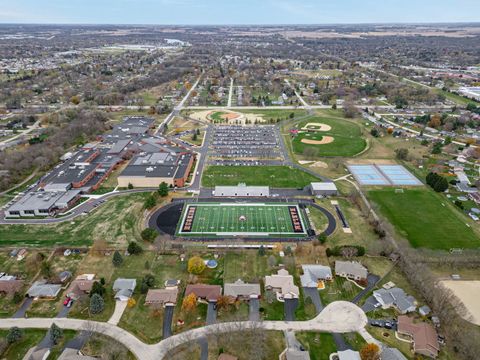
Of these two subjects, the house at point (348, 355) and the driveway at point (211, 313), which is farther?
the driveway at point (211, 313)

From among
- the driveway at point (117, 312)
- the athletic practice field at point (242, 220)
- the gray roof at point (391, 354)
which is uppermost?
the gray roof at point (391, 354)

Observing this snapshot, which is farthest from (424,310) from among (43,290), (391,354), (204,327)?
(43,290)

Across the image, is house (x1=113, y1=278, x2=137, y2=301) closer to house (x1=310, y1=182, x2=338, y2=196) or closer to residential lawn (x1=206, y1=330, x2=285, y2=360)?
residential lawn (x1=206, y1=330, x2=285, y2=360)

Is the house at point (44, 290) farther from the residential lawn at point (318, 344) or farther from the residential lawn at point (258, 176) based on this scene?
the residential lawn at point (258, 176)

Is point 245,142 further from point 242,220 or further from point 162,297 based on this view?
point 162,297

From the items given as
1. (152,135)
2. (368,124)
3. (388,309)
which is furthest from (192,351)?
(368,124)

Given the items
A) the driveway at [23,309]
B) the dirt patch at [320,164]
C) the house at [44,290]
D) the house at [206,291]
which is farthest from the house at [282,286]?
the dirt patch at [320,164]
